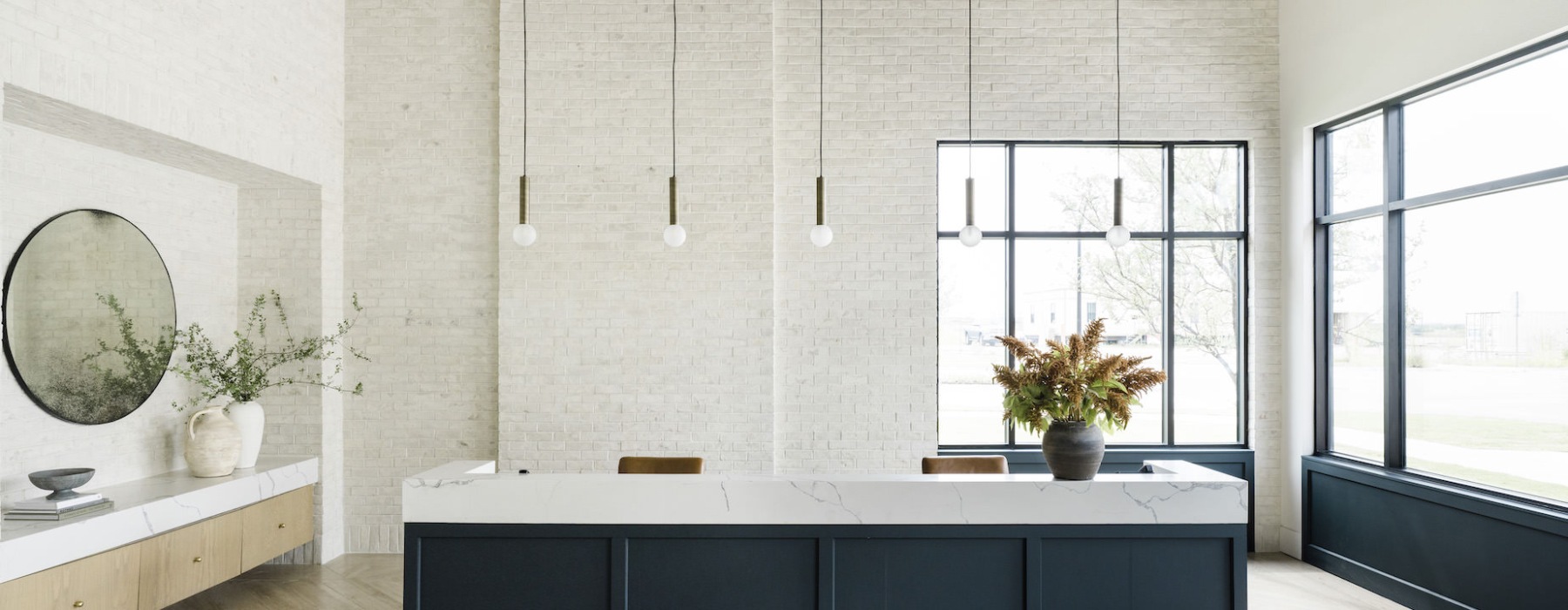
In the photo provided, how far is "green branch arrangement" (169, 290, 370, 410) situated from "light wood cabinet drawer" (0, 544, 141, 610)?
1.24 m

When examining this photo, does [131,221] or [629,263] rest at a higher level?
[131,221]

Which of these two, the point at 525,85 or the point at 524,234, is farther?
the point at 525,85

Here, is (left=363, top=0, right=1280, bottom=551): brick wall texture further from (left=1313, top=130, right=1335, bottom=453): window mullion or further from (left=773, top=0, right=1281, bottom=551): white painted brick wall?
(left=1313, top=130, right=1335, bottom=453): window mullion

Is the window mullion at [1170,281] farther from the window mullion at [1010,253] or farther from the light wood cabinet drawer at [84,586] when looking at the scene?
the light wood cabinet drawer at [84,586]

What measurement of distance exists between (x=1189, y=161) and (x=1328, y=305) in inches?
54.6

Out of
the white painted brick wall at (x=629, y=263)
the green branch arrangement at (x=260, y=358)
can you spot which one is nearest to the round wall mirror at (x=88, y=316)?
the green branch arrangement at (x=260, y=358)

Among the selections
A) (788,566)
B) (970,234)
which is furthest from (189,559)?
(970,234)

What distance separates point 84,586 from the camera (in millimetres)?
3500

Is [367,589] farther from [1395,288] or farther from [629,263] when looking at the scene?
[1395,288]

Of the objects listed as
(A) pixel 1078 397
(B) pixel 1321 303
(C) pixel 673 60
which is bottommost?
(A) pixel 1078 397

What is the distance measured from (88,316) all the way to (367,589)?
2161mm

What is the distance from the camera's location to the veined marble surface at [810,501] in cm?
323

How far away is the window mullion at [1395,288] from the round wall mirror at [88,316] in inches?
294

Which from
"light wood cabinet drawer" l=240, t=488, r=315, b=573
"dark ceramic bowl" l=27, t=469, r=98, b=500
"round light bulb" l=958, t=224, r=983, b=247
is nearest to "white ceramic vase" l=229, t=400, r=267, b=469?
"light wood cabinet drawer" l=240, t=488, r=315, b=573
